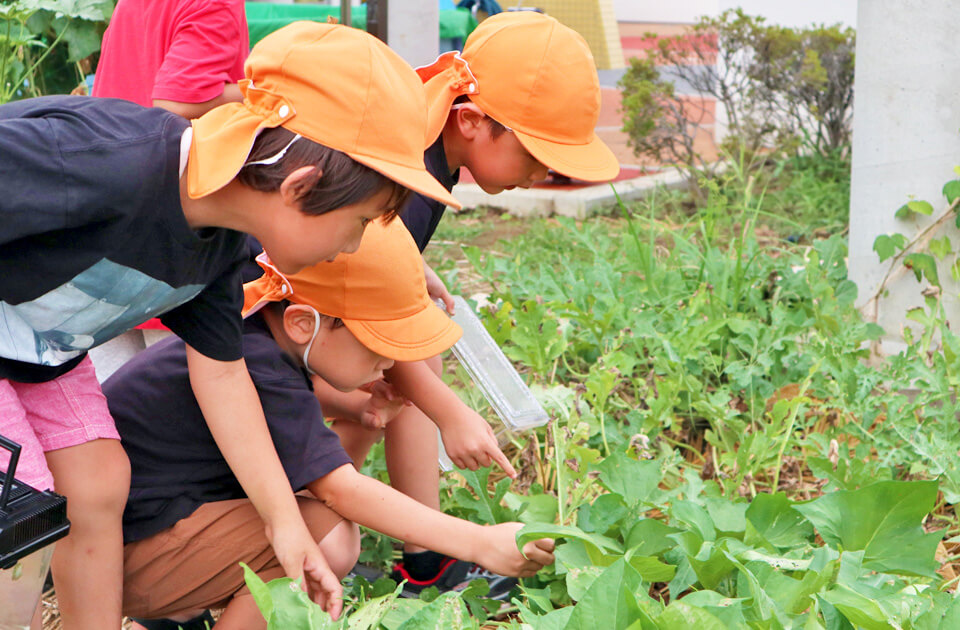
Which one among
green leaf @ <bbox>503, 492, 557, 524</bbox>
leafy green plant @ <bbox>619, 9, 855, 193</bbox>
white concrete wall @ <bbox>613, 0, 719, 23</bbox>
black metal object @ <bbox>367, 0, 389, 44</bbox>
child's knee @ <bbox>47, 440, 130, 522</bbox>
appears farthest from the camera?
white concrete wall @ <bbox>613, 0, 719, 23</bbox>

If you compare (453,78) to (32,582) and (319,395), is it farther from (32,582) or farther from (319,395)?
(32,582)

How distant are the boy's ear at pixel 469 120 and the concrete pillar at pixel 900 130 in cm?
148

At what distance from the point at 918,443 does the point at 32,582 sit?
68.3 inches

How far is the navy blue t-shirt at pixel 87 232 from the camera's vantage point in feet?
4.48

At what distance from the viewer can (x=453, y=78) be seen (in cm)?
220

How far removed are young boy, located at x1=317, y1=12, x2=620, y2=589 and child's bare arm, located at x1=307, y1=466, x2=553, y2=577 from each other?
1.20ft

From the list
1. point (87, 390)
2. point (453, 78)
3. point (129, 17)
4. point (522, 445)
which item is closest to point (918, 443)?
point (522, 445)

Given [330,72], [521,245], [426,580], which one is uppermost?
[330,72]

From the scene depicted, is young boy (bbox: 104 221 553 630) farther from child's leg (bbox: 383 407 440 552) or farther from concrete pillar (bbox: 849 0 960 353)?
concrete pillar (bbox: 849 0 960 353)

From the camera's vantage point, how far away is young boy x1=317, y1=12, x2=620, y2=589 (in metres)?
2.12

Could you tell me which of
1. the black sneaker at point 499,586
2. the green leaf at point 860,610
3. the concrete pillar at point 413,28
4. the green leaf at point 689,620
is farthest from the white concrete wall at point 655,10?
the green leaf at point 689,620

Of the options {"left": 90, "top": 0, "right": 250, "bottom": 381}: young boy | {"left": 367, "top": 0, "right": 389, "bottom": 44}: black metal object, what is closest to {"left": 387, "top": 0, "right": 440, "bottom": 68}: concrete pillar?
{"left": 367, "top": 0, "right": 389, "bottom": 44}: black metal object

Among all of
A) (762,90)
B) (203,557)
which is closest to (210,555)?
(203,557)

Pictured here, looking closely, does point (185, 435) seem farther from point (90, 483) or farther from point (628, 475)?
point (628, 475)
